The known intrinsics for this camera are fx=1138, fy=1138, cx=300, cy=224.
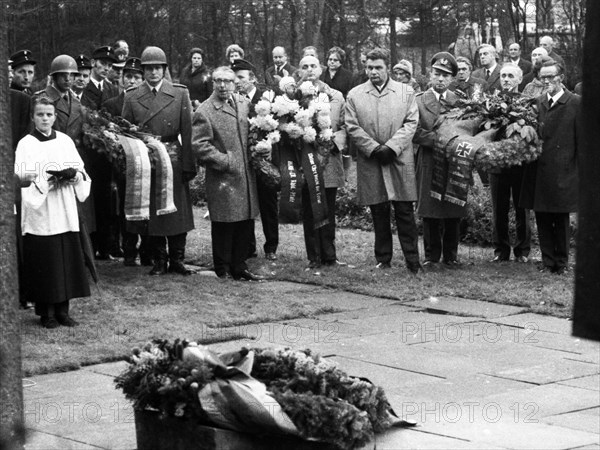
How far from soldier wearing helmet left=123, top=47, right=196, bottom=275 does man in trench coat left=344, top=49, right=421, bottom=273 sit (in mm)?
1682

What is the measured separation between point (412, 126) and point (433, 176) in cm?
66

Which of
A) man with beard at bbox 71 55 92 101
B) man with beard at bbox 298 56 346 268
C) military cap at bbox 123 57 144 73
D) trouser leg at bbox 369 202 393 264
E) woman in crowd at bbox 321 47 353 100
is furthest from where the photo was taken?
woman in crowd at bbox 321 47 353 100

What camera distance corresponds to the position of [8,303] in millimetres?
Answer: 4703

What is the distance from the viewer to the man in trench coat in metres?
11.4

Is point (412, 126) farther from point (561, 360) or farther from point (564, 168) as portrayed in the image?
point (561, 360)

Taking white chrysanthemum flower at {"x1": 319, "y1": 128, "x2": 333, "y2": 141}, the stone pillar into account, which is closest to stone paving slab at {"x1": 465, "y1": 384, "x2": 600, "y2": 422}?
the stone pillar

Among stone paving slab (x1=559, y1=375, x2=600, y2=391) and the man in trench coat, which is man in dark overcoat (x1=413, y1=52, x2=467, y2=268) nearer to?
the man in trench coat

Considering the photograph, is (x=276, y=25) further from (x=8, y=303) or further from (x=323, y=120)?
(x=8, y=303)

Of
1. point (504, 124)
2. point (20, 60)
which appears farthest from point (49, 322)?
point (504, 124)

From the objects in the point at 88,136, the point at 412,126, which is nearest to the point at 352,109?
the point at 412,126

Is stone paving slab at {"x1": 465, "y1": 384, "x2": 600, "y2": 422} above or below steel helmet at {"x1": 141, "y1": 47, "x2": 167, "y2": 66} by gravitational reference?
below

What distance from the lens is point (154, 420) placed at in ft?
17.1

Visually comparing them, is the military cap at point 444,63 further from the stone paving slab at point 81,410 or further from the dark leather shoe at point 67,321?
the stone paving slab at point 81,410

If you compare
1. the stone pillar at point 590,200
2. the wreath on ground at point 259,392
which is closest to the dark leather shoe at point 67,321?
the wreath on ground at point 259,392
